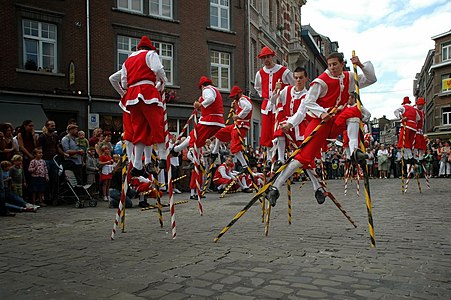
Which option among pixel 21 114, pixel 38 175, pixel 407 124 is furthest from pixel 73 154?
pixel 407 124

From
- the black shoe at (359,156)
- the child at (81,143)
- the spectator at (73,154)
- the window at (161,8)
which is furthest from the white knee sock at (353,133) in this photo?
the window at (161,8)

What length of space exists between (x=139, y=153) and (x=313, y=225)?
2.87 metres

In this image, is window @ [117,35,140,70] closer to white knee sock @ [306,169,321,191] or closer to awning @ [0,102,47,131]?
awning @ [0,102,47,131]

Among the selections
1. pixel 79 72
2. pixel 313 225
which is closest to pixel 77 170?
pixel 313 225

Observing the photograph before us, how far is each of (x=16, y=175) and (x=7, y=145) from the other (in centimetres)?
90

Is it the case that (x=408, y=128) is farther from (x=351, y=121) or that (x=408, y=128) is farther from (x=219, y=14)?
(x=219, y=14)

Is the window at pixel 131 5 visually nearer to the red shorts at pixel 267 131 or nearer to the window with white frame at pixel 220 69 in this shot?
the window with white frame at pixel 220 69

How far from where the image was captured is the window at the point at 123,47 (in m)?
22.8

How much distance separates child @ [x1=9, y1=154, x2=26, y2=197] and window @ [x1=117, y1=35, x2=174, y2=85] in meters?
13.4

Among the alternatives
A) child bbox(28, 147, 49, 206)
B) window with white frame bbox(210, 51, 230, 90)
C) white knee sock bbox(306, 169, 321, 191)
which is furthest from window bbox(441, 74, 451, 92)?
white knee sock bbox(306, 169, 321, 191)

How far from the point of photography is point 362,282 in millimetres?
3707

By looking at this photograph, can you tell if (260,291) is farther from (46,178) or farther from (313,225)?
(46,178)

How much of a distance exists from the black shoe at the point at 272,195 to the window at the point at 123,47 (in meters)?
18.5

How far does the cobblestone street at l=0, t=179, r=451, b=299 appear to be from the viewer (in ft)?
11.7
